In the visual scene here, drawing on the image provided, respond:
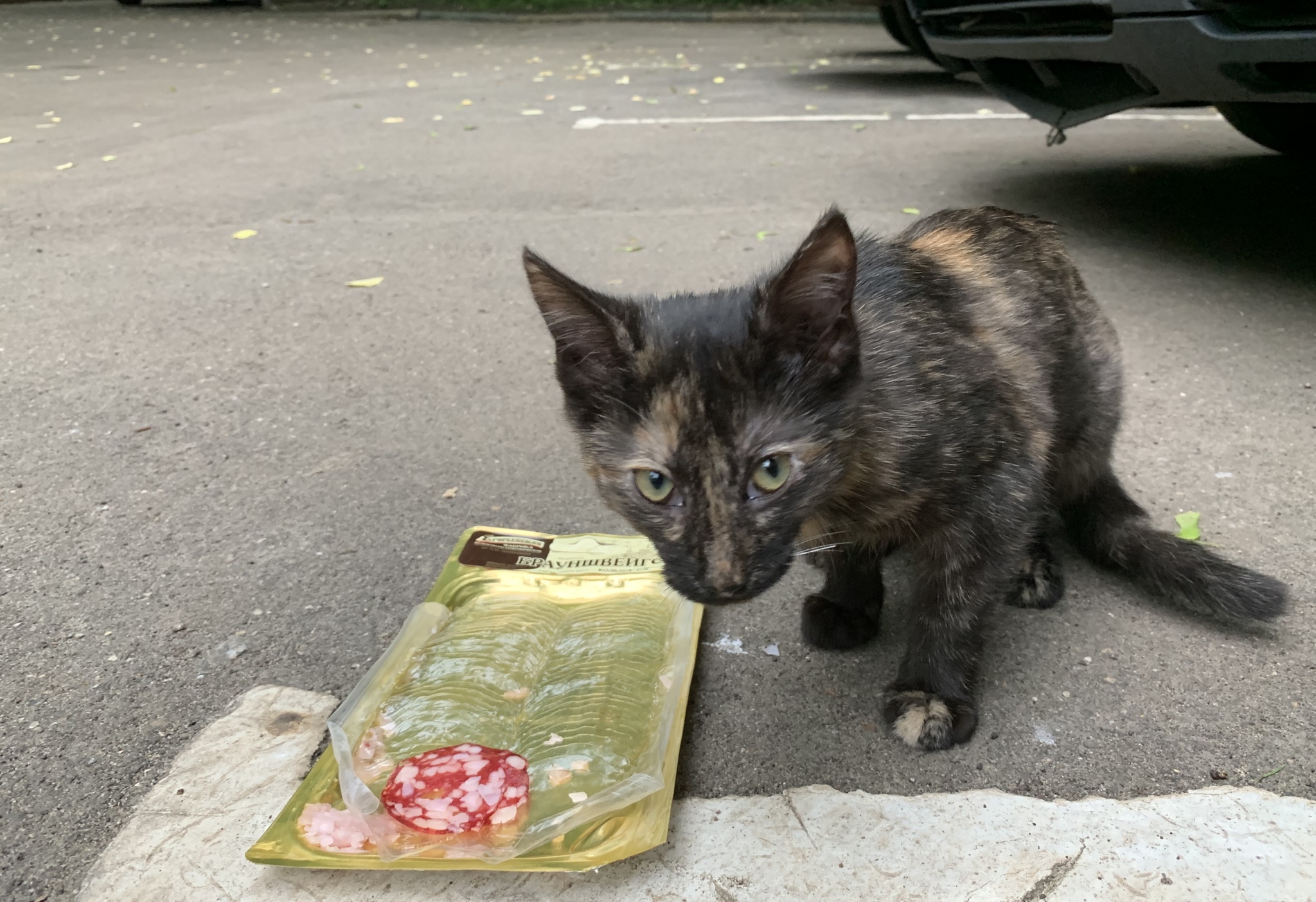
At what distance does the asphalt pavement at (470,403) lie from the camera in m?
2.16

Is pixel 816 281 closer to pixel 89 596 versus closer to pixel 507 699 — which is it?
pixel 507 699

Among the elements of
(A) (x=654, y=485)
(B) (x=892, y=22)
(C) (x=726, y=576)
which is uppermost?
(B) (x=892, y=22)

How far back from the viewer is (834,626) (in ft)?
8.13

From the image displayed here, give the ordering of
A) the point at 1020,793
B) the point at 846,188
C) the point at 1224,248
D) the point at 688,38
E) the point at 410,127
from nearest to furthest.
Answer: the point at 1020,793 < the point at 1224,248 < the point at 846,188 < the point at 410,127 < the point at 688,38

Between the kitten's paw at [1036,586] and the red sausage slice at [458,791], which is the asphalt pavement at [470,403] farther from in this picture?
the red sausage slice at [458,791]

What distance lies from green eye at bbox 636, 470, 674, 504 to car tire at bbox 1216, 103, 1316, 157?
226 inches

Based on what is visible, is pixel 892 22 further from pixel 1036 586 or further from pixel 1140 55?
pixel 1036 586

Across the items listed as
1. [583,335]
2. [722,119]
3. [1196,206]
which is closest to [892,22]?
[722,119]

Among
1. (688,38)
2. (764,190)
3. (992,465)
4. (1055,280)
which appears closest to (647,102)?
(764,190)

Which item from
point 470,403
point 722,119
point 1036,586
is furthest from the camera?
point 722,119

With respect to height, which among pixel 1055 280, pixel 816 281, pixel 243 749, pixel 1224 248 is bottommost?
pixel 243 749

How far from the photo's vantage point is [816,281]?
68.9 inches

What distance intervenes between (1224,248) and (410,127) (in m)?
6.96

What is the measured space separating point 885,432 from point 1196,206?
509 centimetres
